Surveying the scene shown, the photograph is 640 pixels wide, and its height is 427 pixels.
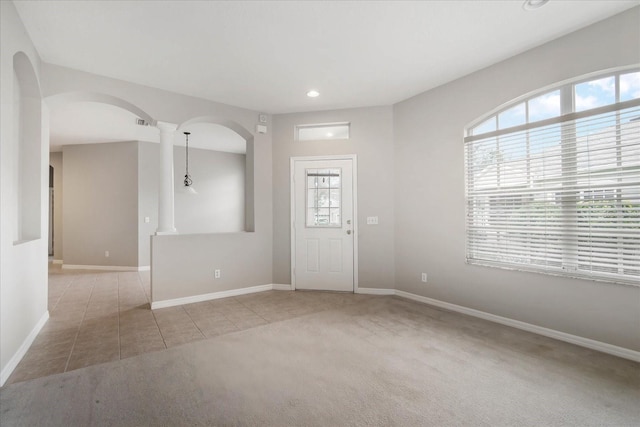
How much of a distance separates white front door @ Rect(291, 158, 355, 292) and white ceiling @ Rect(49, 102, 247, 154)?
2.42 metres

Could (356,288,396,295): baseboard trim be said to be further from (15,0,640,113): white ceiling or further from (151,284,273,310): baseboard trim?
(15,0,640,113): white ceiling

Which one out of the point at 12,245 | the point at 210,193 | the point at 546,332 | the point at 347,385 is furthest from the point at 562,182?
the point at 210,193

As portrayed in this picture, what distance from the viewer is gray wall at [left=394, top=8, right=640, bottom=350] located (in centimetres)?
260

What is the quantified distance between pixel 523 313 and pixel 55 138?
8823mm

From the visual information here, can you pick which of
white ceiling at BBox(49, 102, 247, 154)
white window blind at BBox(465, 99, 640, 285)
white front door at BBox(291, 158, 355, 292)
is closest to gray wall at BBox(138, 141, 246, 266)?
white ceiling at BBox(49, 102, 247, 154)

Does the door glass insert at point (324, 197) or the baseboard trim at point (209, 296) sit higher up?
the door glass insert at point (324, 197)

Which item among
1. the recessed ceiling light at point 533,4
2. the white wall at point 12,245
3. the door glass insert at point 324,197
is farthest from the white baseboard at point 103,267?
the recessed ceiling light at point 533,4

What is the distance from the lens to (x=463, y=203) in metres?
3.74

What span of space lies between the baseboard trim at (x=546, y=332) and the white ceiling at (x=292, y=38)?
9.12 ft

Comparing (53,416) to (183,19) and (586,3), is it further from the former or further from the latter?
(586,3)

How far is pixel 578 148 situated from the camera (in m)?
2.81

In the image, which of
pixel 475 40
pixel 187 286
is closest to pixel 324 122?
pixel 475 40

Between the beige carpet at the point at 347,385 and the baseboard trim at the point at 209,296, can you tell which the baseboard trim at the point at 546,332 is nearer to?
the beige carpet at the point at 347,385

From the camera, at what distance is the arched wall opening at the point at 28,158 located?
3.07m
